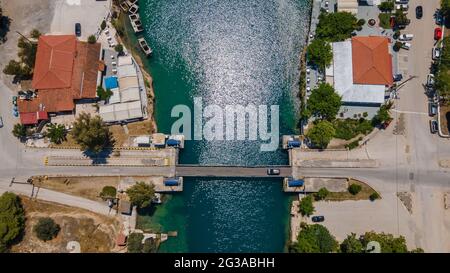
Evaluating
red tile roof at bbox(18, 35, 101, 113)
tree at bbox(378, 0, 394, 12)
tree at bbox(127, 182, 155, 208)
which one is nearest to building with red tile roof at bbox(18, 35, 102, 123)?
red tile roof at bbox(18, 35, 101, 113)

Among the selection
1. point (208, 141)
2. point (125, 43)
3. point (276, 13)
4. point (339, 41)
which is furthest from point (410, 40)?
point (125, 43)

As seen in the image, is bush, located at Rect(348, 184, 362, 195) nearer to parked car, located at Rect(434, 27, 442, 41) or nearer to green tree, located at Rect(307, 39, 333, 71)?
green tree, located at Rect(307, 39, 333, 71)

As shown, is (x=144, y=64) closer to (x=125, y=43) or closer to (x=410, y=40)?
(x=125, y=43)

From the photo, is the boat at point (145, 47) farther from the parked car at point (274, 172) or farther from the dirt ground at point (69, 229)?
the parked car at point (274, 172)

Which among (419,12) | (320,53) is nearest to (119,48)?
(320,53)

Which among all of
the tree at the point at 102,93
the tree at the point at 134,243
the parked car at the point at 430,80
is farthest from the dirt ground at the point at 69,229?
the parked car at the point at 430,80
